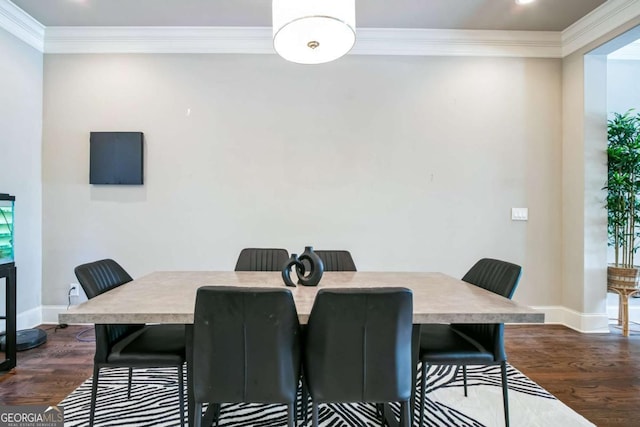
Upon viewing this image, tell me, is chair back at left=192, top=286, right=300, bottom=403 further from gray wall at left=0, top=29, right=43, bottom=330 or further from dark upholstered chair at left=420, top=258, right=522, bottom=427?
gray wall at left=0, top=29, right=43, bottom=330

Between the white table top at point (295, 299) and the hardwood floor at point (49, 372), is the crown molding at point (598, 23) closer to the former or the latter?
the white table top at point (295, 299)

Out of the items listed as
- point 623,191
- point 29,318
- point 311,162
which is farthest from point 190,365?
point 623,191

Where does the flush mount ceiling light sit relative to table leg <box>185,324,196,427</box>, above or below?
above

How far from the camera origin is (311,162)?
3.33 meters

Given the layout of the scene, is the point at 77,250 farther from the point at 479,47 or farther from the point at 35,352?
the point at 479,47

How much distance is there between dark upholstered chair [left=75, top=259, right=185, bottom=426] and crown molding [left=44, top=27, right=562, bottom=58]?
8.15 feet

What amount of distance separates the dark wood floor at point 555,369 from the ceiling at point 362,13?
9.42 ft

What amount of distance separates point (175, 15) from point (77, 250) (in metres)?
2.43

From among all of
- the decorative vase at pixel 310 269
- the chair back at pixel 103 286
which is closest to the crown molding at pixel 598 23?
the decorative vase at pixel 310 269

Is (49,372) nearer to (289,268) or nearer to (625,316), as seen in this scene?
A: (289,268)

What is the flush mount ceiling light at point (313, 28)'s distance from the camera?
145cm

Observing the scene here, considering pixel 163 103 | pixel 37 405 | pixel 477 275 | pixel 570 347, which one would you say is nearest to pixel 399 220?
pixel 477 275

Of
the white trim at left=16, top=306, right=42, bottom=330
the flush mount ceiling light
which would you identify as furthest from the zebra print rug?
the flush mount ceiling light

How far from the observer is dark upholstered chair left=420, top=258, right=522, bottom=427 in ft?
5.19
